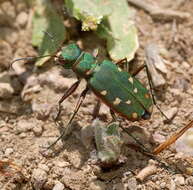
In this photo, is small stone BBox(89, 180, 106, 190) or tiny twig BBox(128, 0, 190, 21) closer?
small stone BBox(89, 180, 106, 190)

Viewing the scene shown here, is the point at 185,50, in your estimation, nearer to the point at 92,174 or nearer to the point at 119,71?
the point at 119,71

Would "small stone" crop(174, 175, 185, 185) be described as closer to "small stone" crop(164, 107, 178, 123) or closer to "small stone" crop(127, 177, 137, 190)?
"small stone" crop(127, 177, 137, 190)

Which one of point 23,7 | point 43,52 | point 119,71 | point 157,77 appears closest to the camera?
point 119,71

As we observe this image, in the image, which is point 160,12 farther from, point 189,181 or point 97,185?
point 97,185

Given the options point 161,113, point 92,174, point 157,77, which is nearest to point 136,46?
point 157,77

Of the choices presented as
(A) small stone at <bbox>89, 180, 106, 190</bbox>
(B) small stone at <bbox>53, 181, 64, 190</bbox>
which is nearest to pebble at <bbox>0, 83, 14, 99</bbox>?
(B) small stone at <bbox>53, 181, 64, 190</bbox>

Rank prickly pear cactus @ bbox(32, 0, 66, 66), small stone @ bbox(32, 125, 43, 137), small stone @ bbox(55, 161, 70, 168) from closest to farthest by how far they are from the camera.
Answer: small stone @ bbox(55, 161, 70, 168) → small stone @ bbox(32, 125, 43, 137) → prickly pear cactus @ bbox(32, 0, 66, 66)
